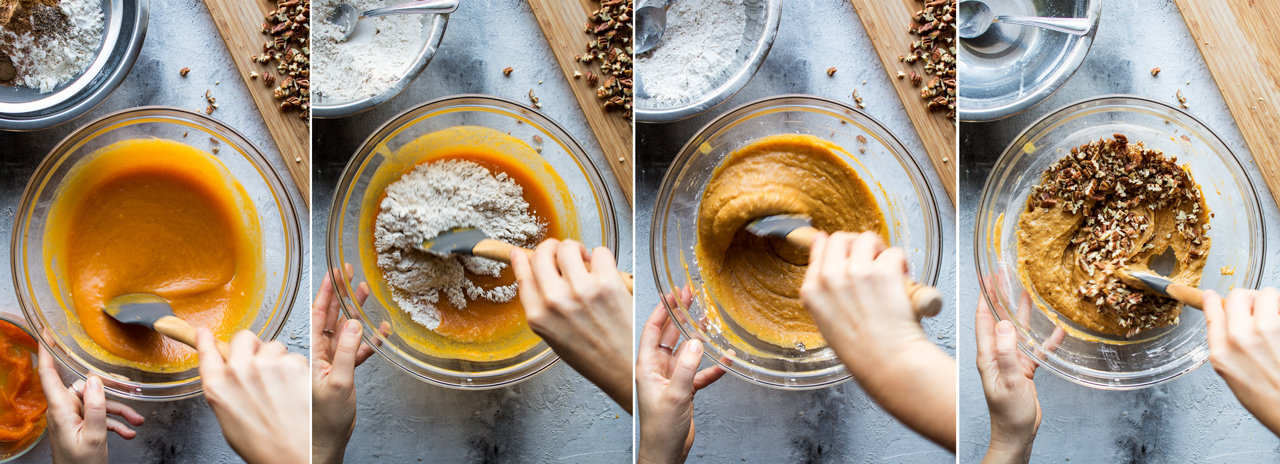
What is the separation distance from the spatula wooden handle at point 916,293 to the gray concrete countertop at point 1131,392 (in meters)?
0.27

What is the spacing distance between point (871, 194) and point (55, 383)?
1794 millimetres

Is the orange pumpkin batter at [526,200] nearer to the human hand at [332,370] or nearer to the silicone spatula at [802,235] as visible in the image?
the human hand at [332,370]

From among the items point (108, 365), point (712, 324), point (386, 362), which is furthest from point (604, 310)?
point (108, 365)

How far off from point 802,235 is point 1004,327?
498 millimetres

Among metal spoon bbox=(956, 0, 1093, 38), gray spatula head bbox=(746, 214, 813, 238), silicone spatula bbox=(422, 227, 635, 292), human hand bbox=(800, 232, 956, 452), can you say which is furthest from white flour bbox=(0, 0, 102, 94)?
metal spoon bbox=(956, 0, 1093, 38)

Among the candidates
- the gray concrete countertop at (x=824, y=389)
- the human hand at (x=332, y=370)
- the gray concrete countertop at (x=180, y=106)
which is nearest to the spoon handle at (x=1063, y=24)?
the gray concrete countertop at (x=824, y=389)

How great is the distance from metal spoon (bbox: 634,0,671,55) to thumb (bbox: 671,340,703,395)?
0.58 meters

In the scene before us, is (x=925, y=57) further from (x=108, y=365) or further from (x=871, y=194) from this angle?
(x=108, y=365)

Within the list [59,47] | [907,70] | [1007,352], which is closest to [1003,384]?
[1007,352]

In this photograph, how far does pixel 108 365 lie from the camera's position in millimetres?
1317

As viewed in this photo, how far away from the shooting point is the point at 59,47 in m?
1.23

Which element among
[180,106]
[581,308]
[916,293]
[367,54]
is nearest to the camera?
[916,293]

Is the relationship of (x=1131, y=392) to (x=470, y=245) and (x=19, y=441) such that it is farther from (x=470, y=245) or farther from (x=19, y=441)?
(x=19, y=441)

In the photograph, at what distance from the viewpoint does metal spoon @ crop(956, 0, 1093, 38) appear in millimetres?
1170
